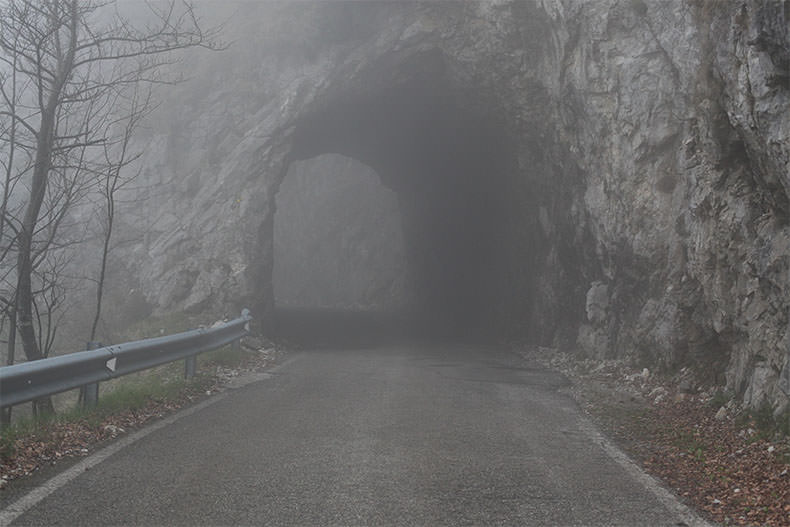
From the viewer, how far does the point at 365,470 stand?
5254 millimetres

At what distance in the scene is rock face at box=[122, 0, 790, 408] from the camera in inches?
305

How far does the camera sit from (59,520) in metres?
4.03

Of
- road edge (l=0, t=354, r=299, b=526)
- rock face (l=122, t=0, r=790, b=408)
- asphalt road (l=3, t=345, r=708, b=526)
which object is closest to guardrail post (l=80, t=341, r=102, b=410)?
road edge (l=0, t=354, r=299, b=526)

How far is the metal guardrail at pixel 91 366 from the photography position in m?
5.59

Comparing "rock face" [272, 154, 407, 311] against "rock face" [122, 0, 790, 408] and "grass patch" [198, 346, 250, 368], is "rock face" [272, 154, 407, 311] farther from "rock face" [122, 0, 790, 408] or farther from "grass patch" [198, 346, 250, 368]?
"grass patch" [198, 346, 250, 368]

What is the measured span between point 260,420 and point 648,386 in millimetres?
5499

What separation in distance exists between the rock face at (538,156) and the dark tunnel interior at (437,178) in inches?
4.8

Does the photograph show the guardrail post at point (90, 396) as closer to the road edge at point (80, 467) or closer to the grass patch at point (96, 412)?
the grass patch at point (96, 412)

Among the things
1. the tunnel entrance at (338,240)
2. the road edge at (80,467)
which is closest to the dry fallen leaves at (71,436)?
the road edge at (80,467)

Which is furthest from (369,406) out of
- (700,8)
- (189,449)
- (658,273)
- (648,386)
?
(700,8)

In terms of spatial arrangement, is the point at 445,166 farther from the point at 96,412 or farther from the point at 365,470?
the point at 365,470

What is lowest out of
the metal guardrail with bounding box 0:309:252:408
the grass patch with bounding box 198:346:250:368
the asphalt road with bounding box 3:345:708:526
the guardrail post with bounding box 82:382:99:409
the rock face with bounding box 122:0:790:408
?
the grass patch with bounding box 198:346:250:368

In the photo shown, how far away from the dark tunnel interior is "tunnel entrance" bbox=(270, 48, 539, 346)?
0.16ft

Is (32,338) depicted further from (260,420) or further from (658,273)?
Answer: (658,273)
